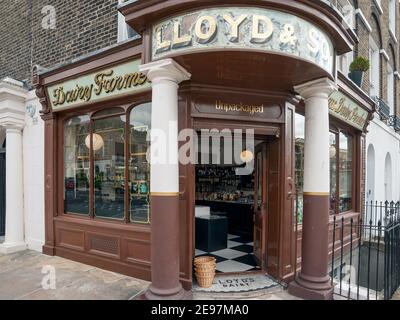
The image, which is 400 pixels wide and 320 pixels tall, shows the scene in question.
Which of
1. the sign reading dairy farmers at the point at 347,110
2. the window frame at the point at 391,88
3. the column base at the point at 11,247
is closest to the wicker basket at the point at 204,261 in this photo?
the sign reading dairy farmers at the point at 347,110

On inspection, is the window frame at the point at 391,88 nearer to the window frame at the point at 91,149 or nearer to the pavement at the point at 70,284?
the pavement at the point at 70,284

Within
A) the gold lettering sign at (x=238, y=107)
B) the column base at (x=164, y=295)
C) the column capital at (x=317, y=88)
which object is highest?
the column capital at (x=317, y=88)

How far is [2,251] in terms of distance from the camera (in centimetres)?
680

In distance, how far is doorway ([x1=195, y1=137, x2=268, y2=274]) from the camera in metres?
5.44

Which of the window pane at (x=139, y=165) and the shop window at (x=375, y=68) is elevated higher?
the shop window at (x=375, y=68)

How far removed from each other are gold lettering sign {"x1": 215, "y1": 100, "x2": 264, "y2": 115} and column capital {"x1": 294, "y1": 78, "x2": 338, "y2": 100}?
686 millimetres

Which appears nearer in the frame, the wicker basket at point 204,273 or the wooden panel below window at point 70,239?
the wicker basket at point 204,273

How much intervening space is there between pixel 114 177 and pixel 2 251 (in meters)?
Answer: 3.76

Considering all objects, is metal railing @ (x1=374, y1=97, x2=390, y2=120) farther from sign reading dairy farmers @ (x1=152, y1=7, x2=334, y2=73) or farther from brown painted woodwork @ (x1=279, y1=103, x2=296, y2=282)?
sign reading dairy farmers @ (x1=152, y1=7, x2=334, y2=73)

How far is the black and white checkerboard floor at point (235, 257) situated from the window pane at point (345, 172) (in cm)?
276

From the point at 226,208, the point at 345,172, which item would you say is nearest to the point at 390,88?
the point at 345,172

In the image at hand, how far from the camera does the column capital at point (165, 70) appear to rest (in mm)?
3732
